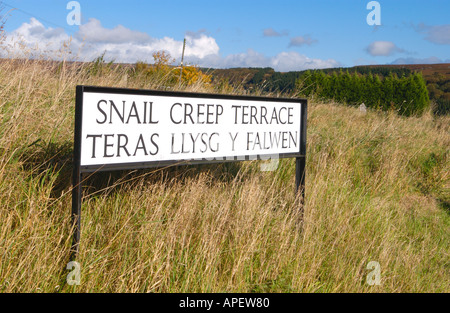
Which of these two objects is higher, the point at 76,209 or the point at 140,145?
the point at 140,145

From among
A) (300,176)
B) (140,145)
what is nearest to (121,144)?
(140,145)

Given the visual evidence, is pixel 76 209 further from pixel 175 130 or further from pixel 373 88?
pixel 373 88

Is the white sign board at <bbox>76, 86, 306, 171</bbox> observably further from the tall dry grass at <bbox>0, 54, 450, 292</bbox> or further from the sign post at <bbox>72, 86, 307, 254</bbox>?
the tall dry grass at <bbox>0, 54, 450, 292</bbox>

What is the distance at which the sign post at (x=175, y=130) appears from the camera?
2236 millimetres

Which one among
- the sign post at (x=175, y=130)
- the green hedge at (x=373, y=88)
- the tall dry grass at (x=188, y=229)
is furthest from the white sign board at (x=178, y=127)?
the green hedge at (x=373, y=88)

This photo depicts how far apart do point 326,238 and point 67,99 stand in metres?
3.14

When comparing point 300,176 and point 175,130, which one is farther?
point 300,176

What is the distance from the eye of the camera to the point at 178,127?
2.63 meters

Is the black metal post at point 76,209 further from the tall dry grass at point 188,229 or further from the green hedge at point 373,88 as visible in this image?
the green hedge at point 373,88

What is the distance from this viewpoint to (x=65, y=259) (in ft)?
7.44

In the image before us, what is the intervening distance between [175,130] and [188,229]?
671mm

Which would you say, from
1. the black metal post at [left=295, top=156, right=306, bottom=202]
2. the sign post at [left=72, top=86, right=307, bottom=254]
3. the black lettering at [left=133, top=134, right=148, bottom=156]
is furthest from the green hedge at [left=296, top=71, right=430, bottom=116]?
the black lettering at [left=133, top=134, right=148, bottom=156]

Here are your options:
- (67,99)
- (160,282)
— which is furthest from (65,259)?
(67,99)
